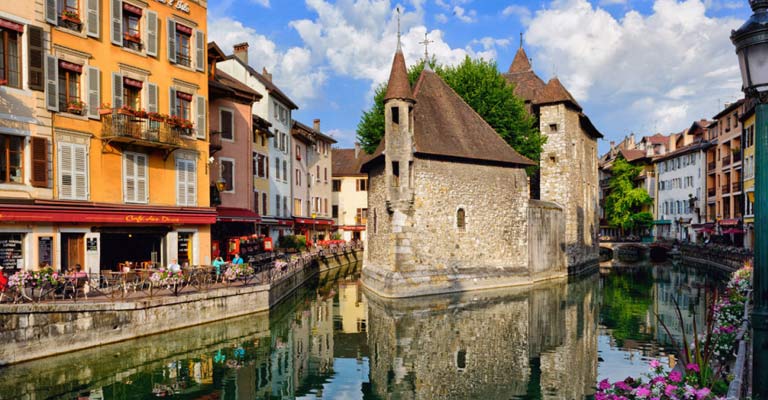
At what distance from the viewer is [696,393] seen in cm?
539

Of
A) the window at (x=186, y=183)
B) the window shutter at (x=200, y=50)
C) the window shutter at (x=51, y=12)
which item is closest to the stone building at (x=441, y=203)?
the window shutter at (x=200, y=50)

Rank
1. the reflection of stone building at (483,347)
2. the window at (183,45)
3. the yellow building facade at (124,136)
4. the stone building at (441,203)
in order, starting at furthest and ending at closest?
1. the stone building at (441,203)
2. the window at (183,45)
3. the yellow building facade at (124,136)
4. the reflection of stone building at (483,347)

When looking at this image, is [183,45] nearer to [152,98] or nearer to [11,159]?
[152,98]

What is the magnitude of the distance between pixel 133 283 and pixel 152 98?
6974 millimetres

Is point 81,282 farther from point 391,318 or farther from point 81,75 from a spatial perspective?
point 391,318

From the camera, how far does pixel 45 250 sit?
664 inches

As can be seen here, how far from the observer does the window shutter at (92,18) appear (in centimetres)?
1805

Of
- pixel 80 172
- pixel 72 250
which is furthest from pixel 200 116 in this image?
pixel 72 250

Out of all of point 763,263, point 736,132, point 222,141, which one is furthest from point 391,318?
point 736,132

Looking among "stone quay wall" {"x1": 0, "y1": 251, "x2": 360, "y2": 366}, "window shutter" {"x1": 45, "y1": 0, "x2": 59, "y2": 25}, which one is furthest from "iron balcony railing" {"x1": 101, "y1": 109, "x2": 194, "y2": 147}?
"stone quay wall" {"x1": 0, "y1": 251, "x2": 360, "y2": 366}

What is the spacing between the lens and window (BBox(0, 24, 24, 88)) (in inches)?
631

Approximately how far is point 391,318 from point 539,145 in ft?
63.6

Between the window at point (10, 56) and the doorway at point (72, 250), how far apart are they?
15.6ft

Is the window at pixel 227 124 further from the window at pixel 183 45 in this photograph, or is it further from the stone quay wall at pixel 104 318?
the stone quay wall at pixel 104 318
